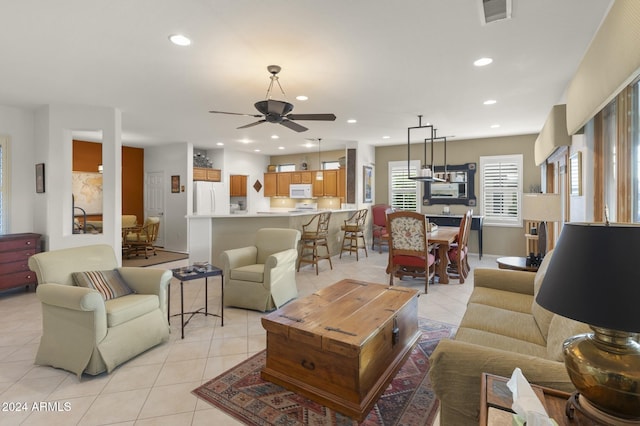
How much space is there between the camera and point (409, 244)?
4.61m

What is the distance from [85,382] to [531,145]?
7.96 meters

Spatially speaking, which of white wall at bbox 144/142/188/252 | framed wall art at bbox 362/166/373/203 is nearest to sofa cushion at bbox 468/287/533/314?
framed wall art at bbox 362/166/373/203

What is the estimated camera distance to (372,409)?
6.56 ft

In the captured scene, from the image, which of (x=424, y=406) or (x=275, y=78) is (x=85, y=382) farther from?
(x=275, y=78)

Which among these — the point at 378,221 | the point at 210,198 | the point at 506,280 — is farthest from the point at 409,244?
the point at 210,198

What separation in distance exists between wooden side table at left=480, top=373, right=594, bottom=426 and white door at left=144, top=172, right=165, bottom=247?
333 inches

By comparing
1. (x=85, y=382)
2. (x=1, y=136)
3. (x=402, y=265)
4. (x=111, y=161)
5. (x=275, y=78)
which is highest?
(x=275, y=78)

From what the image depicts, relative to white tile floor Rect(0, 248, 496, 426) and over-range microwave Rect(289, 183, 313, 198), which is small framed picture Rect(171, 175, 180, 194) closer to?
over-range microwave Rect(289, 183, 313, 198)

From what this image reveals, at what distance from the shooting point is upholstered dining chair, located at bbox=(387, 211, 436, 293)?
176 inches

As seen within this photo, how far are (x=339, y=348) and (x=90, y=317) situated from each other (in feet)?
5.99

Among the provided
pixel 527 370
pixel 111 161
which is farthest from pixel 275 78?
pixel 527 370

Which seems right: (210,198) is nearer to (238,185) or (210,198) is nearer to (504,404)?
(238,185)

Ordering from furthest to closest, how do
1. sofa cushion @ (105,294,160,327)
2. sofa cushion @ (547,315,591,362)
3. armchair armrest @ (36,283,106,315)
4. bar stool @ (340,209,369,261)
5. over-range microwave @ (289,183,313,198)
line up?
over-range microwave @ (289,183,313,198), bar stool @ (340,209,369,261), sofa cushion @ (105,294,160,327), armchair armrest @ (36,283,106,315), sofa cushion @ (547,315,591,362)

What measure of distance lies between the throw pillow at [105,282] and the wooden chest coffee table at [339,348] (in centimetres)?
148
